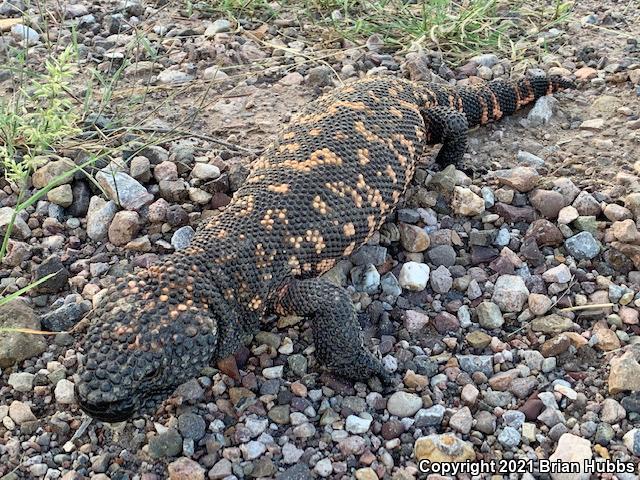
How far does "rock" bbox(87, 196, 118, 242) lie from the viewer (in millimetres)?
3174

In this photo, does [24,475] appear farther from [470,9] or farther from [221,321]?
[470,9]

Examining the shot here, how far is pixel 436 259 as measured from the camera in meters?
3.15

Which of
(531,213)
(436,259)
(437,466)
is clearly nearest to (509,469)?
(437,466)

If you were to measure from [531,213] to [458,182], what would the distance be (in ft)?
1.22

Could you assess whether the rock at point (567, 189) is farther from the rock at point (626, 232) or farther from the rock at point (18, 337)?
the rock at point (18, 337)

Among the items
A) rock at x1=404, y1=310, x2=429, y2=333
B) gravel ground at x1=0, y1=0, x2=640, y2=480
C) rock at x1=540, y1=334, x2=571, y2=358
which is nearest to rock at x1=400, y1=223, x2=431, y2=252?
gravel ground at x1=0, y1=0, x2=640, y2=480

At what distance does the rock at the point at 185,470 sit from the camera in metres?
2.34

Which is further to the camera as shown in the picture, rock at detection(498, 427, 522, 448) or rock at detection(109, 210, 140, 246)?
rock at detection(109, 210, 140, 246)

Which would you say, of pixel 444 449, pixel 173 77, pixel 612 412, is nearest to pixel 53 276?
pixel 173 77

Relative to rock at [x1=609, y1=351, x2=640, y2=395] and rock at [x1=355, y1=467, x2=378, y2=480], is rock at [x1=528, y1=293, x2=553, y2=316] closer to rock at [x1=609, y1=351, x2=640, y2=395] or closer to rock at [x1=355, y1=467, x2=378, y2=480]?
rock at [x1=609, y1=351, x2=640, y2=395]

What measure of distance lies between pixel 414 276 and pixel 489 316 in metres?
0.35

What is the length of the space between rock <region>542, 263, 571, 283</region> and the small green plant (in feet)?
6.71

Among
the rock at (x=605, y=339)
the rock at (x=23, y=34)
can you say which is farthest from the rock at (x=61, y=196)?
the rock at (x=605, y=339)

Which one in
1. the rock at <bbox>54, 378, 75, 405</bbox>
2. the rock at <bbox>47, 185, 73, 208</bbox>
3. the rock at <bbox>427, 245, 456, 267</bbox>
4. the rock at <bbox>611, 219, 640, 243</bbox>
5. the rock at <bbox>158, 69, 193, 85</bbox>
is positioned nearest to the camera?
the rock at <bbox>54, 378, 75, 405</bbox>
